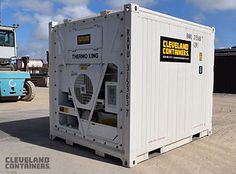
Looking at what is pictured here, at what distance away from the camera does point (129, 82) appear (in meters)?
4.25

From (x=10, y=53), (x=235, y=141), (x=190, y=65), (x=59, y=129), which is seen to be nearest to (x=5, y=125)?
(x=59, y=129)

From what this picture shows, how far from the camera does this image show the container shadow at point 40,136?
16.1 feet

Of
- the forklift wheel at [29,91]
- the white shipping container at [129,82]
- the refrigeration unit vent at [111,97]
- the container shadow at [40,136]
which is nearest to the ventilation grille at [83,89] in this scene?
the white shipping container at [129,82]

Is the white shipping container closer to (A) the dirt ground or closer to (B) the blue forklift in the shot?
(A) the dirt ground

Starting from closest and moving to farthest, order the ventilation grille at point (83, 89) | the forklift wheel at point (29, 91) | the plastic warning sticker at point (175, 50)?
the plastic warning sticker at point (175, 50) → the ventilation grille at point (83, 89) → the forklift wheel at point (29, 91)

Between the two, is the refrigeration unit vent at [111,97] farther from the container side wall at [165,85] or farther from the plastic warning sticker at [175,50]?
the plastic warning sticker at [175,50]

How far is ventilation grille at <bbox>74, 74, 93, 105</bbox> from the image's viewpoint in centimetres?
502

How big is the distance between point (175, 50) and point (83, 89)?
169 cm

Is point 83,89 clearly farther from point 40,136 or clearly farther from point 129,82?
point 40,136

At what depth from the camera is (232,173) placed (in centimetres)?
411

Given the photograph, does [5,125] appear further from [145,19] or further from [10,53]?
[10,53]

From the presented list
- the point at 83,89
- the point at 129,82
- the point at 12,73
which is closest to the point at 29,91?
the point at 12,73

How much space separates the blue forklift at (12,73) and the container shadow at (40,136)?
3.71 m

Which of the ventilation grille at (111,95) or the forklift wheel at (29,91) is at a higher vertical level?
the ventilation grille at (111,95)
